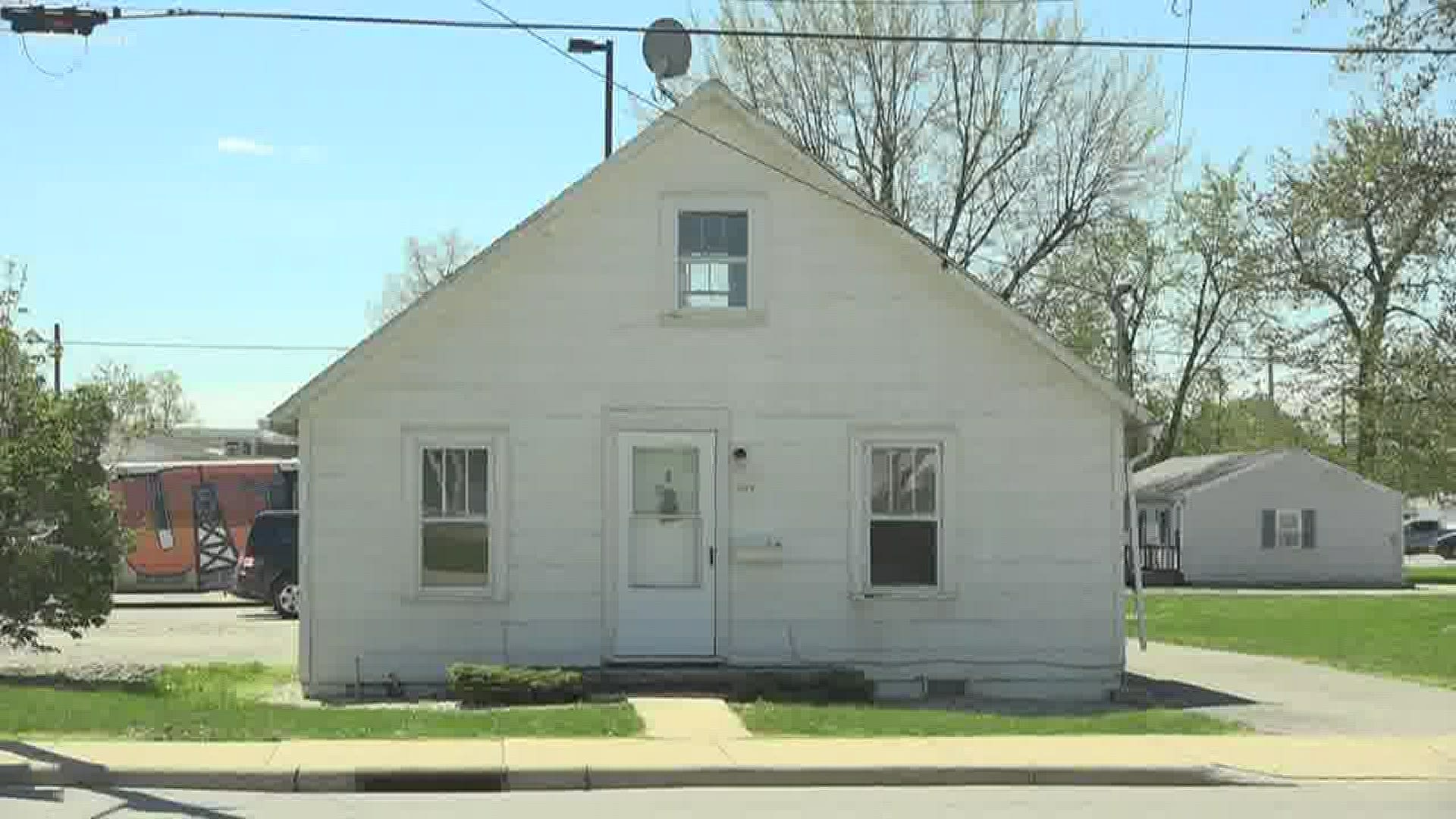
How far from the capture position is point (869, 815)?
12.3 m

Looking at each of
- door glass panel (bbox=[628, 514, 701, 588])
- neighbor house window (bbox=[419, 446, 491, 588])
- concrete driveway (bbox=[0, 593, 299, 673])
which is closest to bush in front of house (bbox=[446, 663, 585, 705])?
neighbor house window (bbox=[419, 446, 491, 588])

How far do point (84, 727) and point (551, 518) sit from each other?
18.8 ft

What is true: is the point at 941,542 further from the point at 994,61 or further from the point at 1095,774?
the point at 994,61

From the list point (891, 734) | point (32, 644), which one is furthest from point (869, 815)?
point (32, 644)

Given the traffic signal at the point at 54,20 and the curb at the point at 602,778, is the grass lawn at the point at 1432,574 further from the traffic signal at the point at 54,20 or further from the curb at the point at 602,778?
the traffic signal at the point at 54,20

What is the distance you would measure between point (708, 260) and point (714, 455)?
6.89ft

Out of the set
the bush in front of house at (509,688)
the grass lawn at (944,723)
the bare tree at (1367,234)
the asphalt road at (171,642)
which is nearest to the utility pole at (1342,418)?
the bare tree at (1367,234)

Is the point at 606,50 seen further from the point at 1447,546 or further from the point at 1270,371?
the point at 1447,546

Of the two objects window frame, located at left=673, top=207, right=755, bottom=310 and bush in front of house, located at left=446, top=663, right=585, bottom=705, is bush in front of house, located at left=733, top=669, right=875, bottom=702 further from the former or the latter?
window frame, located at left=673, top=207, right=755, bottom=310

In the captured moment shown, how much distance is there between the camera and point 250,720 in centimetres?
1638

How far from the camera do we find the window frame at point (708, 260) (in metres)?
20.4

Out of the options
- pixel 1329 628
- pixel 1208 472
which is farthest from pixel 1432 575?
pixel 1329 628

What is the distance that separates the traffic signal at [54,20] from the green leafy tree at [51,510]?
5.01 metres

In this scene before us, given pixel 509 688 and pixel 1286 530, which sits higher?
pixel 1286 530
